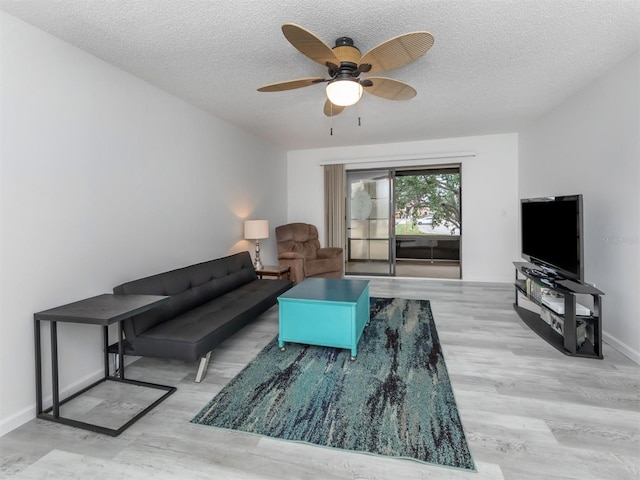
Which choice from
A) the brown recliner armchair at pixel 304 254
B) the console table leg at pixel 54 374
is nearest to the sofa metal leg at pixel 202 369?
the console table leg at pixel 54 374

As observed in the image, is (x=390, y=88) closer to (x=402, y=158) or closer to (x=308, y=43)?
(x=308, y=43)

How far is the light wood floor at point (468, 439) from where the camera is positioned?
146 centimetres

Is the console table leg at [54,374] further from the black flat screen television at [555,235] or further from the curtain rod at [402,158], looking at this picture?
the curtain rod at [402,158]

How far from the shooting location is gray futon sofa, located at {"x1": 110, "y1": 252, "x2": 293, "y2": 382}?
7.29 feet

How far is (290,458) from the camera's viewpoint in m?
1.55

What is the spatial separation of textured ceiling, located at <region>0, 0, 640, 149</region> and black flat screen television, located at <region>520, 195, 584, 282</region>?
47.2 inches

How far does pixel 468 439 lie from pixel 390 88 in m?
2.41

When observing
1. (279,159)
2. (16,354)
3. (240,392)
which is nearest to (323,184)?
(279,159)

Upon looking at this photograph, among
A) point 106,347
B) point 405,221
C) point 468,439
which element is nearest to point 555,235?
point 468,439

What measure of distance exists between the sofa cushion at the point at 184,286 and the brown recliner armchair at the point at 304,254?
89 cm

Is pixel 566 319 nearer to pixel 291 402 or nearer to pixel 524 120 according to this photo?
pixel 291 402

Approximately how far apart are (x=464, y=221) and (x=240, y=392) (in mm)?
4783

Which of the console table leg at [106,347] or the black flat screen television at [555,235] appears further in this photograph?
the black flat screen television at [555,235]

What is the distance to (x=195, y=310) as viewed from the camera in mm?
2797
